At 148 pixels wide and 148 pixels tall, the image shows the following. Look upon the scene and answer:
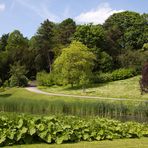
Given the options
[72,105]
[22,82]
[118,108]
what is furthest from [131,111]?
[22,82]

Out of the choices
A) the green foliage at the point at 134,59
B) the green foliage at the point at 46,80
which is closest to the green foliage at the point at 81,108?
the green foliage at the point at 46,80

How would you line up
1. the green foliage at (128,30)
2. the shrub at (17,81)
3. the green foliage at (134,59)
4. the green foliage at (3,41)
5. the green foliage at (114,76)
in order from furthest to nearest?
1. the green foliage at (3,41)
2. the green foliage at (128,30)
3. the shrub at (17,81)
4. the green foliage at (134,59)
5. the green foliage at (114,76)

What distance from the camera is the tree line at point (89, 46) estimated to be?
207 ft

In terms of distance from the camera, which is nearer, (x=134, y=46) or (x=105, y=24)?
(x=134, y=46)

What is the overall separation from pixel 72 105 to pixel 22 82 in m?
38.2

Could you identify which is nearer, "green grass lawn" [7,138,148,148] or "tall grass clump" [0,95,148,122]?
"green grass lawn" [7,138,148,148]

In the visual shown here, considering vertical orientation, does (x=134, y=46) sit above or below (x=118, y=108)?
above

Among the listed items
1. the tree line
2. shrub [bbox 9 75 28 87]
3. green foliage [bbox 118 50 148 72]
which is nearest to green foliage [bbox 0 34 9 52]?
the tree line

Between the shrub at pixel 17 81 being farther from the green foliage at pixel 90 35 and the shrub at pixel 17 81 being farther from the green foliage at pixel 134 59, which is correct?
the green foliage at pixel 134 59

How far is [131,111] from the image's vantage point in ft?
82.6

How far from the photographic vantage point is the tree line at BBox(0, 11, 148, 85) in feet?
207

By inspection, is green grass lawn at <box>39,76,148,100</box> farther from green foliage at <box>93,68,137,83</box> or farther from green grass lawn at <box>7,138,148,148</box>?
green grass lawn at <box>7,138,148,148</box>

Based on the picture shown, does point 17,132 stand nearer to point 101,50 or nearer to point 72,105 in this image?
point 72,105

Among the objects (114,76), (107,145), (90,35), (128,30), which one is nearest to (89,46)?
(90,35)
